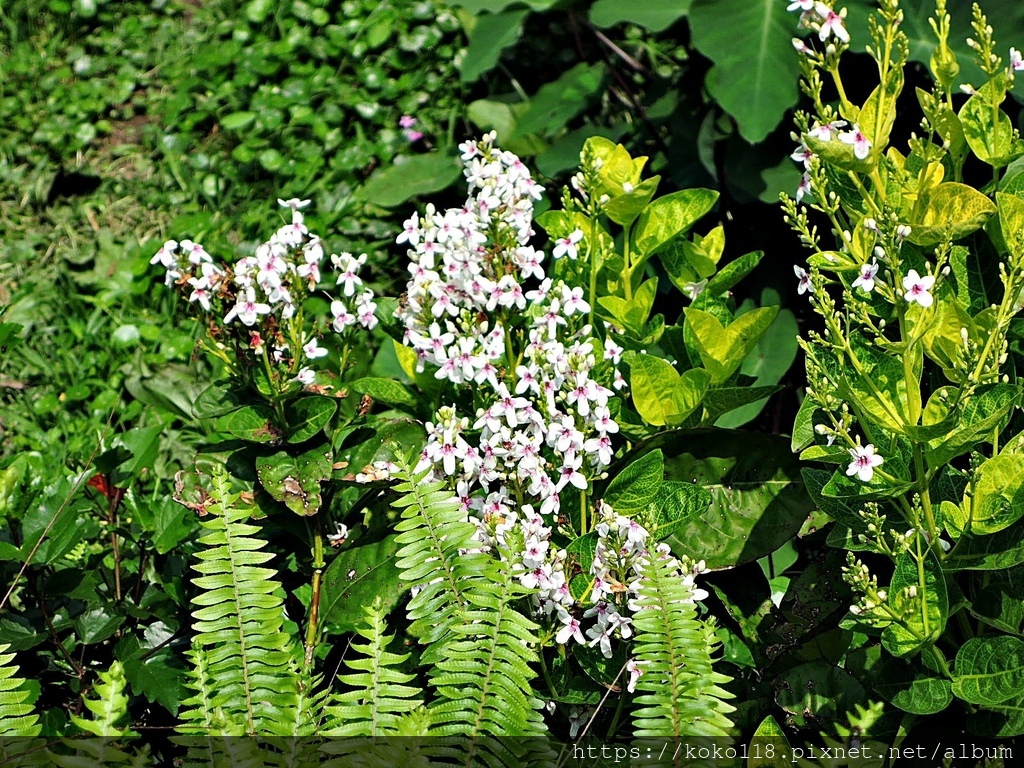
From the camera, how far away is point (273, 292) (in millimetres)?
2037

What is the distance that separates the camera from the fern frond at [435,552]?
1.76 m

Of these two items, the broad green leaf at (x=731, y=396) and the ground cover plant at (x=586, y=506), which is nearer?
the ground cover plant at (x=586, y=506)

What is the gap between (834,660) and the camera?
1970 millimetres

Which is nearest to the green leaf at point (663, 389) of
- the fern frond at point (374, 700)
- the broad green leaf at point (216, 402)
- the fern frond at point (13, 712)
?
the fern frond at point (374, 700)

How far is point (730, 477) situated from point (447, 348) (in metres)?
0.61

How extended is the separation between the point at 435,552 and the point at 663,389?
573 millimetres

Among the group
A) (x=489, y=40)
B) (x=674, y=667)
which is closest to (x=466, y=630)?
(x=674, y=667)

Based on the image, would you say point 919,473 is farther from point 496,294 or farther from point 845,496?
point 496,294

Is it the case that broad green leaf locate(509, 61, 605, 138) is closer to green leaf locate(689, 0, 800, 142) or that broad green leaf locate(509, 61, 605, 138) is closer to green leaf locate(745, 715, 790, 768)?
green leaf locate(689, 0, 800, 142)

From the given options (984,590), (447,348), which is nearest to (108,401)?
(447,348)

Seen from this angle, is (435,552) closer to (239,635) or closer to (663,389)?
(239,635)

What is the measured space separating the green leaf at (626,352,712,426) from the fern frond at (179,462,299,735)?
30.0 inches

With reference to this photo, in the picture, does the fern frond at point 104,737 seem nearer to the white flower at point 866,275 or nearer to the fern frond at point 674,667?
the fern frond at point 674,667

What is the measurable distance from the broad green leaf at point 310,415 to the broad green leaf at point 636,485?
588mm
